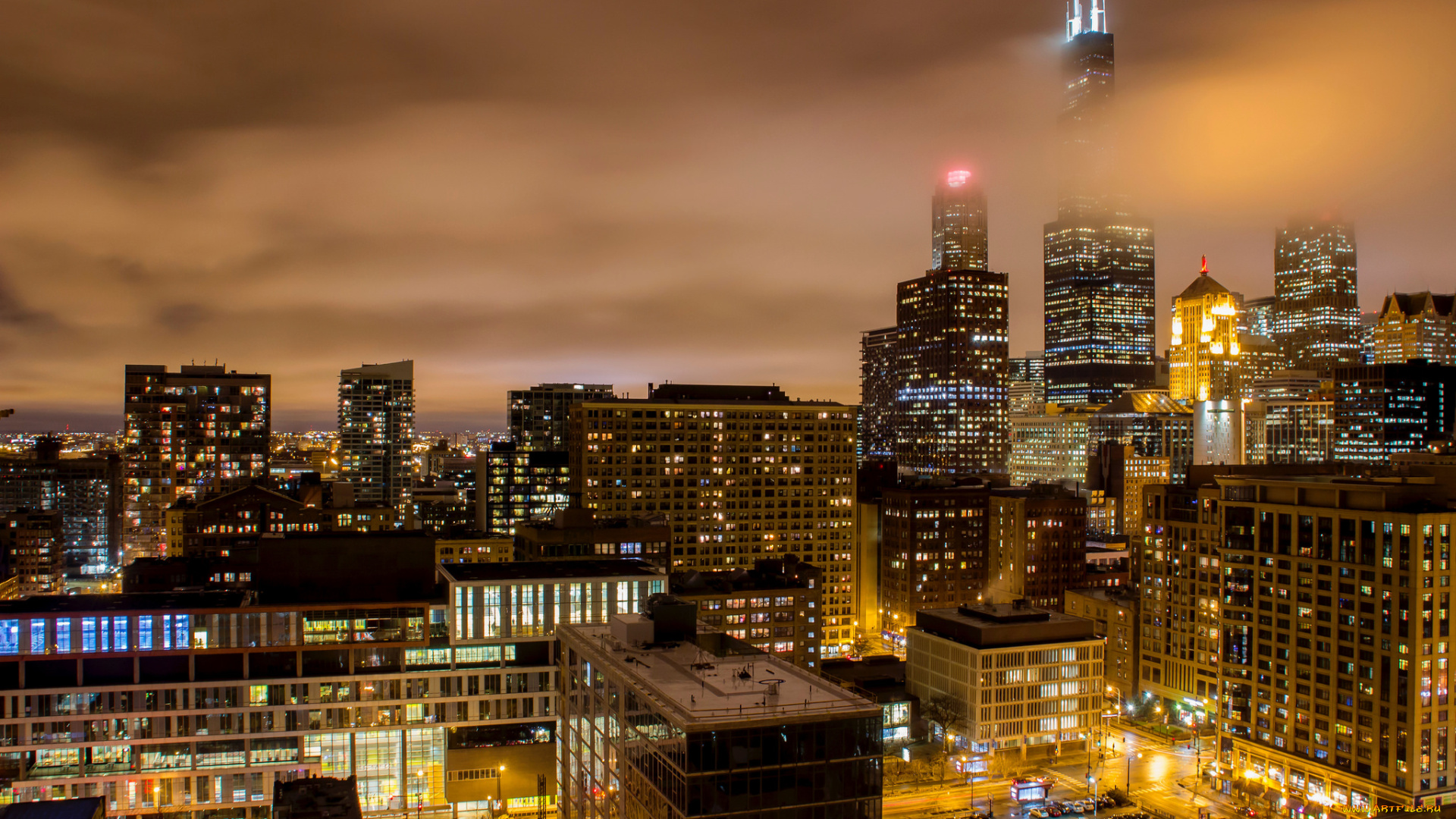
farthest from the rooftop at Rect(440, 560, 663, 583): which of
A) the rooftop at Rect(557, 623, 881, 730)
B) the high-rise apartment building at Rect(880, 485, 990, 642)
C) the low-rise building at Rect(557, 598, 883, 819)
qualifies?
the high-rise apartment building at Rect(880, 485, 990, 642)

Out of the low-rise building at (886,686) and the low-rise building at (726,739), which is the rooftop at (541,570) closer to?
the low-rise building at (886,686)

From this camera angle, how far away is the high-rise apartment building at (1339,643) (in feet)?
286

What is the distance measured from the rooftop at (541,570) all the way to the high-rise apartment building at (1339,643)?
59450 mm

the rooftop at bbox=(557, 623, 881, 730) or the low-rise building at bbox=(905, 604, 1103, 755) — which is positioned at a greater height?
the rooftop at bbox=(557, 623, 881, 730)

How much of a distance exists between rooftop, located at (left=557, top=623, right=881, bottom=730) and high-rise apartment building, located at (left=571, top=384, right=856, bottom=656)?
10008 centimetres

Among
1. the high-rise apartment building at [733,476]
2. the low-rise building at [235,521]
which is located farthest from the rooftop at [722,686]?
the low-rise building at [235,521]

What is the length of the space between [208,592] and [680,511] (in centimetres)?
8286

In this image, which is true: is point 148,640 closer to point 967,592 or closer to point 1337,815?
point 1337,815

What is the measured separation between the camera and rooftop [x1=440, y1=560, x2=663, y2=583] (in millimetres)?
92750

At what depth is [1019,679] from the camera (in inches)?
4491

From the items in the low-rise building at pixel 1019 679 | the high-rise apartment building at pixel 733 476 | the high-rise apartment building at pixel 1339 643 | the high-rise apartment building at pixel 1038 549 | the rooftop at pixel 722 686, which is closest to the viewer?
the rooftop at pixel 722 686

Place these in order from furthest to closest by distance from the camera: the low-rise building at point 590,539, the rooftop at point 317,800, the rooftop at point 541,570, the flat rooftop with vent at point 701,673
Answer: the low-rise building at point 590,539
the rooftop at point 541,570
the rooftop at point 317,800
the flat rooftop with vent at point 701,673

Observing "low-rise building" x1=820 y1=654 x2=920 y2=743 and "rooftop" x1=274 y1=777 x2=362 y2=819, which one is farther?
"low-rise building" x1=820 y1=654 x2=920 y2=743

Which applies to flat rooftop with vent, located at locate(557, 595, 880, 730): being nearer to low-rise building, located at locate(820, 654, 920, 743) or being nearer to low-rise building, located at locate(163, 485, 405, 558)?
low-rise building, located at locate(820, 654, 920, 743)
